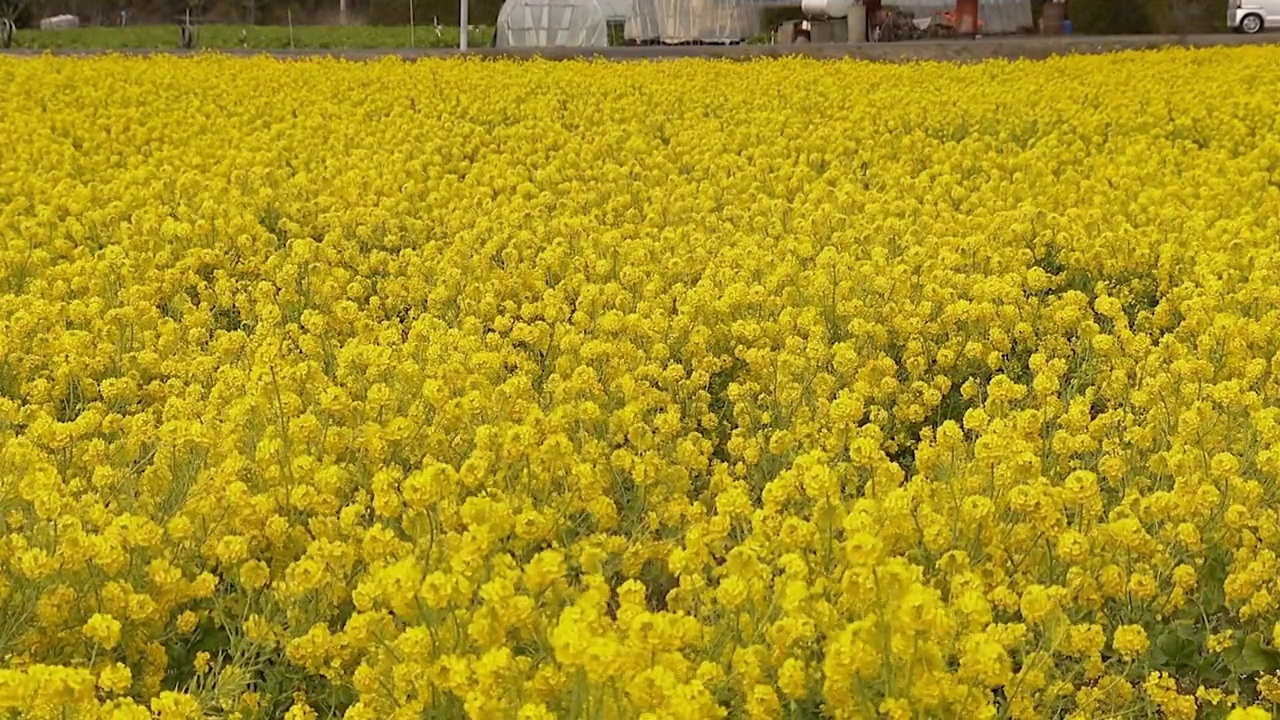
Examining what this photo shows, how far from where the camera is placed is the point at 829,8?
2702 centimetres

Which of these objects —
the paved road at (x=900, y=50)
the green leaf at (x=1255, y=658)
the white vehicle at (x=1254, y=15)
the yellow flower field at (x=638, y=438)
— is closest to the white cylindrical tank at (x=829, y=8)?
the paved road at (x=900, y=50)

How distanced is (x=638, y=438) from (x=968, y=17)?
24042 millimetres

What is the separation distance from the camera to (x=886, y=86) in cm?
1470

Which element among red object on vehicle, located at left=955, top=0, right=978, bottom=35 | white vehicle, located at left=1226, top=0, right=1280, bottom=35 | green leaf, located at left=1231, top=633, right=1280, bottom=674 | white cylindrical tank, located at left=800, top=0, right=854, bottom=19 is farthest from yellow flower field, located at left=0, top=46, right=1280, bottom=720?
white vehicle, located at left=1226, top=0, right=1280, bottom=35

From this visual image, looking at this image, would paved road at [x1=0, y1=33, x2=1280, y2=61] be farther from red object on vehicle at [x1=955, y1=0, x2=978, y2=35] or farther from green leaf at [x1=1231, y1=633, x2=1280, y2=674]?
green leaf at [x1=1231, y1=633, x2=1280, y2=674]

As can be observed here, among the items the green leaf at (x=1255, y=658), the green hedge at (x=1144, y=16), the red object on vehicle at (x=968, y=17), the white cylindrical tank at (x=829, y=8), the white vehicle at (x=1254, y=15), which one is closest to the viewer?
the green leaf at (x=1255, y=658)

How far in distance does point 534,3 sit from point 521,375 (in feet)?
71.7

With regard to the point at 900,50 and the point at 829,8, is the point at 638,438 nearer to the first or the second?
the point at 900,50

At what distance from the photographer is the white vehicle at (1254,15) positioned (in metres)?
27.8

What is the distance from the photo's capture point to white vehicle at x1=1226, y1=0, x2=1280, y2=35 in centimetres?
2777

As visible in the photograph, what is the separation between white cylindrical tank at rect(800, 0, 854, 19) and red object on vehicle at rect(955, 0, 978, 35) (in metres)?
2.12

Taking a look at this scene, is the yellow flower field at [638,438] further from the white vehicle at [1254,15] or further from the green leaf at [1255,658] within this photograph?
the white vehicle at [1254,15]

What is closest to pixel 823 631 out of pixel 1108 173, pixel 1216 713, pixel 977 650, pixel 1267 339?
pixel 977 650

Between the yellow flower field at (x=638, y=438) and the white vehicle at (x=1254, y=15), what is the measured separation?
20.9 metres
